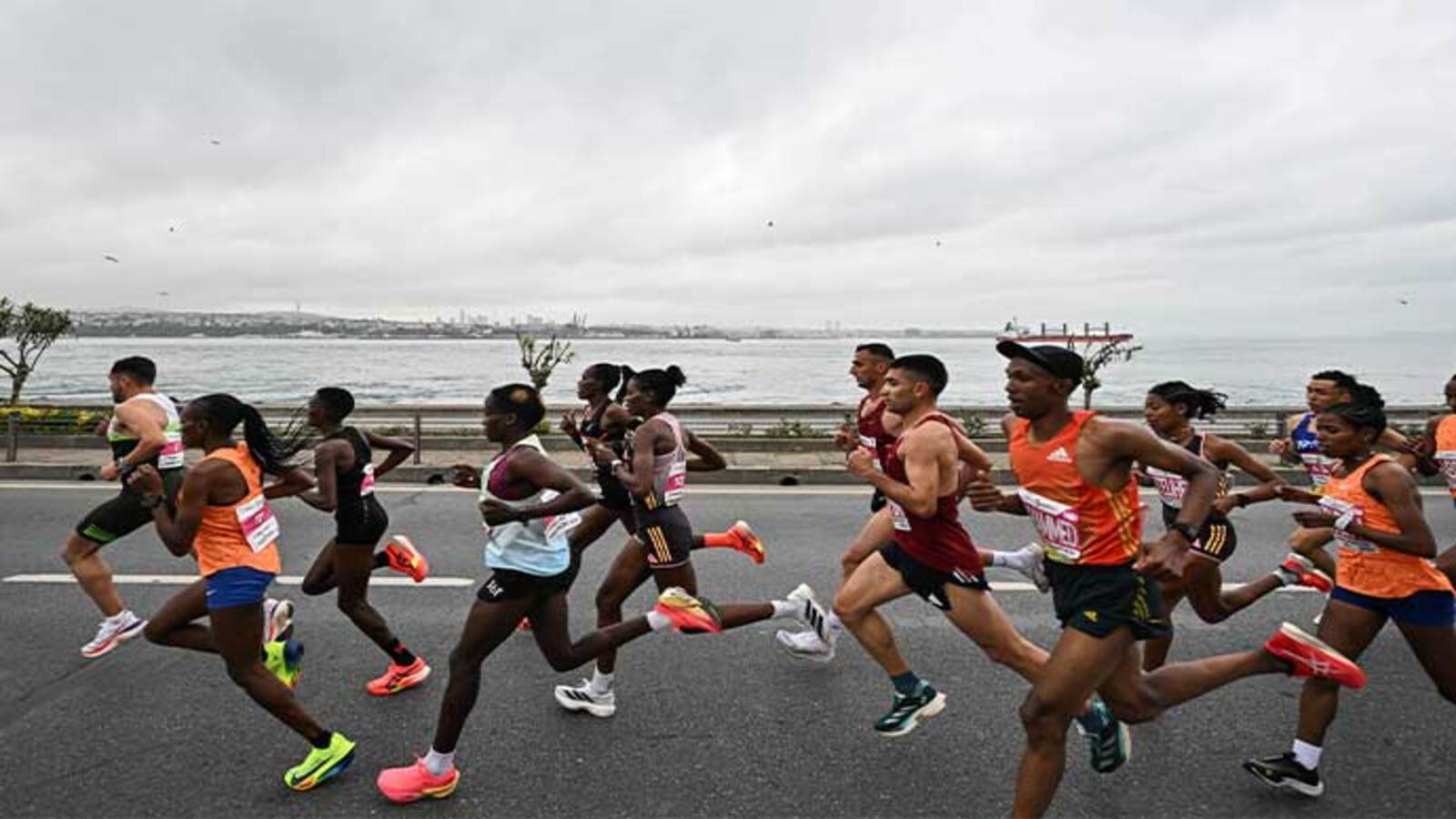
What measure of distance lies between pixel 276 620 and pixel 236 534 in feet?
2.49

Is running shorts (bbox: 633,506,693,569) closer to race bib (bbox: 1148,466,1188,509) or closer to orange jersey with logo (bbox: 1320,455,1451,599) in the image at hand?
race bib (bbox: 1148,466,1188,509)

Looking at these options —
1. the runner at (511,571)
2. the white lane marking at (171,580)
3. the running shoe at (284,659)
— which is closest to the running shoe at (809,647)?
the runner at (511,571)

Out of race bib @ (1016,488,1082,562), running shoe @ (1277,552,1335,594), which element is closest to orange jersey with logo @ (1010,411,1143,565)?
race bib @ (1016,488,1082,562)

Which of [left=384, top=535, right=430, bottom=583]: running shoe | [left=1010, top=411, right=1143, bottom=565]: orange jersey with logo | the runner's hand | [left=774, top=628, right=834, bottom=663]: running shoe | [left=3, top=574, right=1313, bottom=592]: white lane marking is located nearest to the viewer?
the runner's hand

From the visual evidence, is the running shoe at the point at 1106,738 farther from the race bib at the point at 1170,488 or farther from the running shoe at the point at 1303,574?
the running shoe at the point at 1303,574

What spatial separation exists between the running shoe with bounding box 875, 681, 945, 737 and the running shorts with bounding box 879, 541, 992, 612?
0.47 metres

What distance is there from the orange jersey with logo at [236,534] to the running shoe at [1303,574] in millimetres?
5429

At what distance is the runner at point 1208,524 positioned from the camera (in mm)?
4445

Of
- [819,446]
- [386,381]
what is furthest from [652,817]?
[386,381]

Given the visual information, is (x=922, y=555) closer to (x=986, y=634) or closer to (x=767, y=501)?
(x=986, y=634)

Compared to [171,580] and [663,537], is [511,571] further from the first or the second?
[171,580]

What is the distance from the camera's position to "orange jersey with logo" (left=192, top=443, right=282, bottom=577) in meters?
3.53

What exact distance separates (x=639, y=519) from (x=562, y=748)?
4.34 feet

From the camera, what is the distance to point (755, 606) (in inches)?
183
